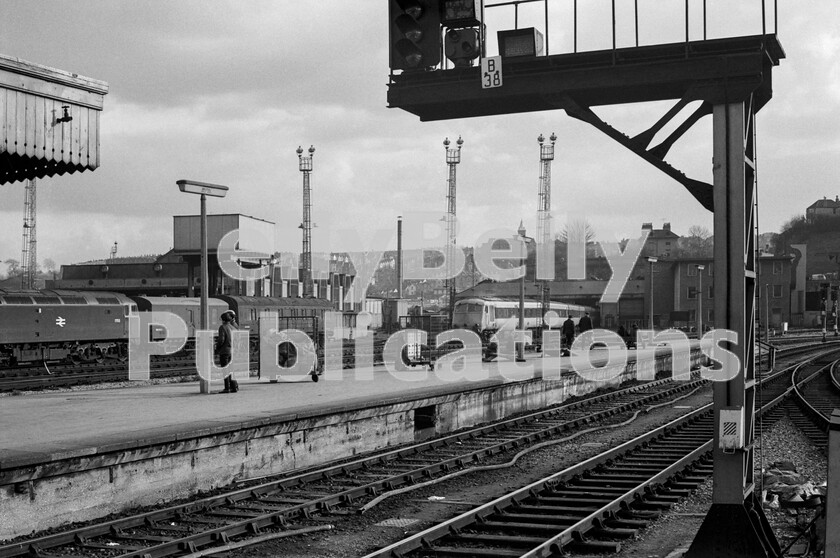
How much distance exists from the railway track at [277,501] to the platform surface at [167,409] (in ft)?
3.13

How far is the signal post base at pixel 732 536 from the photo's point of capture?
23.0 ft

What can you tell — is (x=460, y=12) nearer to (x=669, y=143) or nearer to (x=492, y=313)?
→ (x=669, y=143)

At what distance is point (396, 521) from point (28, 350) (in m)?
23.4

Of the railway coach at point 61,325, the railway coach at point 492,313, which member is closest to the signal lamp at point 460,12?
the railway coach at point 61,325

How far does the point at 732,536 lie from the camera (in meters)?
7.10

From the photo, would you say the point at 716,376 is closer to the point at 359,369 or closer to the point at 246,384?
the point at 246,384

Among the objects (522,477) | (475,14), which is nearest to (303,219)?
(522,477)

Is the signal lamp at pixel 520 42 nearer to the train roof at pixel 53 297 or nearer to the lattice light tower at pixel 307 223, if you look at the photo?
the train roof at pixel 53 297

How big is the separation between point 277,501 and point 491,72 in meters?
5.52

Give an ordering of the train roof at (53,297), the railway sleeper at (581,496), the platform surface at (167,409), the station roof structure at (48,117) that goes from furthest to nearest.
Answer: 1. the train roof at (53,297)
2. the railway sleeper at (581,496)
3. the platform surface at (167,409)
4. the station roof structure at (48,117)

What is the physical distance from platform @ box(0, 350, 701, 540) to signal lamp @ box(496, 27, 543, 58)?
19.3 ft

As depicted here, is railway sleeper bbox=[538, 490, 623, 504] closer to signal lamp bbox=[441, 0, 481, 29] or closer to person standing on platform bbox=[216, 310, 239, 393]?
signal lamp bbox=[441, 0, 481, 29]

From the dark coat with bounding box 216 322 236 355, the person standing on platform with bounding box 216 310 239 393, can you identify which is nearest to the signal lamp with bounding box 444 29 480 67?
the person standing on platform with bounding box 216 310 239 393

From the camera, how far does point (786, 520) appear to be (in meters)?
9.70
